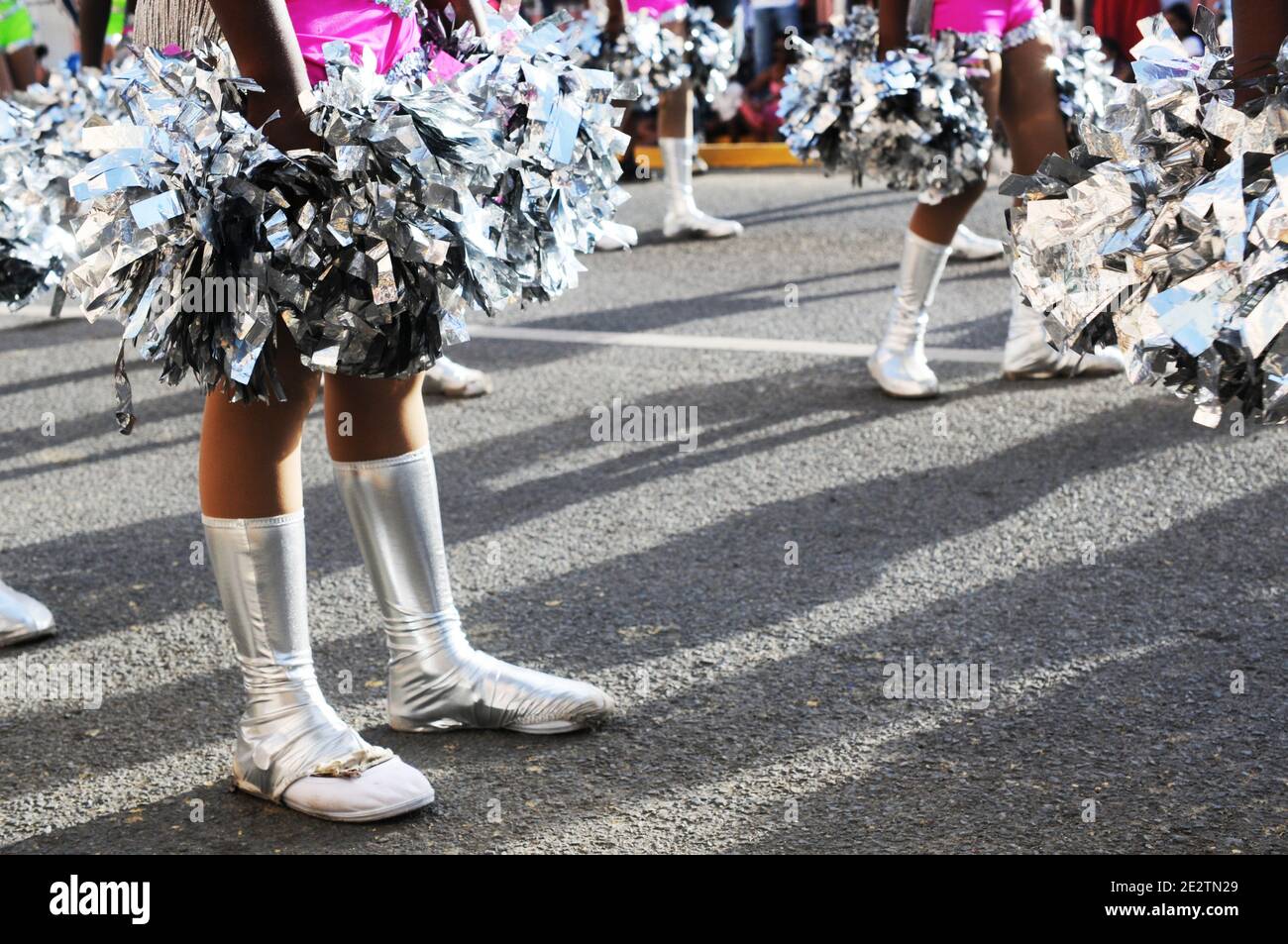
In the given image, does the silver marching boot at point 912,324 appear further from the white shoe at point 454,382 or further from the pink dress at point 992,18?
the white shoe at point 454,382

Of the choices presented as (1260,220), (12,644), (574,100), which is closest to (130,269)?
(574,100)

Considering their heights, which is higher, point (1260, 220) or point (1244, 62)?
point (1244, 62)

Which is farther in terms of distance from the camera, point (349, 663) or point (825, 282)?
point (825, 282)

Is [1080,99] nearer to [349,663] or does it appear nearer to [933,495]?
[933,495]

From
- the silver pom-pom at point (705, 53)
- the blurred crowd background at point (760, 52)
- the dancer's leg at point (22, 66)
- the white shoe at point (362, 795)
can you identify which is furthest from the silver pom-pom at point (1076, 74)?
the dancer's leg at point (22, 66)

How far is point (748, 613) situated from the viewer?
10.1 feet

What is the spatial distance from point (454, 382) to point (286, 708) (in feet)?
8.30

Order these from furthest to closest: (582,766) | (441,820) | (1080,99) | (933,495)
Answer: (1080,99), (933,495), (582,766), (441,820)

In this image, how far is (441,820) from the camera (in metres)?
2.31

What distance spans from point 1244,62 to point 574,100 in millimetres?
985

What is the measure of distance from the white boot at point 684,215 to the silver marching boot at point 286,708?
533cm

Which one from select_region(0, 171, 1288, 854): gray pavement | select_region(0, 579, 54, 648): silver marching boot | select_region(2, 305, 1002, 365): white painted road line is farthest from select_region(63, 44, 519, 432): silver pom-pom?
select_region(2, 305, 1002, 365): white painted road line

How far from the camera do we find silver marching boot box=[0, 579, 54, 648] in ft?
10.0

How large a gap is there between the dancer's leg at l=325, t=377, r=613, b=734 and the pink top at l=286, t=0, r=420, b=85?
19.8 inches
